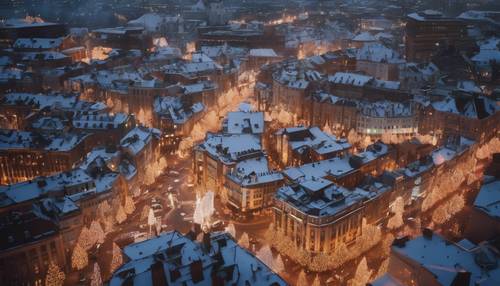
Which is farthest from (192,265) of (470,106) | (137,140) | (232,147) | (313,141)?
(470,106)

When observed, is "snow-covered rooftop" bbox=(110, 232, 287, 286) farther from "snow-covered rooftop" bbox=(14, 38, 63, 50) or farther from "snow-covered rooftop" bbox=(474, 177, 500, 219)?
"snow-covered rooftop" bbox=(14, 38, 63, 50)

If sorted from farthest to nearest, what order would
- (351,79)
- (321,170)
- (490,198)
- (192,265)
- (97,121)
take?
(351,79)
(97,121)
(321,170)
(490,198)
(192,265)

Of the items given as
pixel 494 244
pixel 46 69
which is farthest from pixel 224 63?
pixel 494 244

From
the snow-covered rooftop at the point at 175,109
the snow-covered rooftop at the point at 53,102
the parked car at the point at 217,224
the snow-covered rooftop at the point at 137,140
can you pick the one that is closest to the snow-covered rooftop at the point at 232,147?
the snow-covered rooftop at the point at 137,140

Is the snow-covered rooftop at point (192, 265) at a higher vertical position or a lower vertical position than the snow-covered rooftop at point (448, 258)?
higher

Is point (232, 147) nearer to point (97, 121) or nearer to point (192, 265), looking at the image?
point (97, 121)

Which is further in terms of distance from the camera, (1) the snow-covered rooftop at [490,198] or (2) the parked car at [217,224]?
(2) the parked car at [217,224]

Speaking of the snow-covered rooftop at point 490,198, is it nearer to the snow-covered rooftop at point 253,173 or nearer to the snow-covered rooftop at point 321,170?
the snow-covered rooftop at point 321,170

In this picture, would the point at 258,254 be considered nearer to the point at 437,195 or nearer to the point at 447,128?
the point at 437,195

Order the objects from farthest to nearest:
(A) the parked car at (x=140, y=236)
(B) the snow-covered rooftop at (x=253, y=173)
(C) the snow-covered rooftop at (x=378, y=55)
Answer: (C) the snow-covered rooftop at (x=378, y=55) → (B) the snow-covered rooftop at (x=253, y=173) → (A) the parked car at (x=140, y=236)

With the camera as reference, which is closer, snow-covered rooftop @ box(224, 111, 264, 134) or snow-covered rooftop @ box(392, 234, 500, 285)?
snow-covered rooftop @ box(392, 234, 500, 285)

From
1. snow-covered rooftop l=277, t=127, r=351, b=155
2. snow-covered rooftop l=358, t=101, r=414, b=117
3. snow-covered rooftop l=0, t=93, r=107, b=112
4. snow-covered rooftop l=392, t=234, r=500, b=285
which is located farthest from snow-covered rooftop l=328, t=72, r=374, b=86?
snow-covered rooftop l=392, t=234, r=500, b=285
